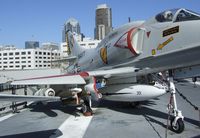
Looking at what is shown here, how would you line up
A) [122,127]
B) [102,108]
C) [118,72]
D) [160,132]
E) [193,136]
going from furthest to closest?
[102,108] < [118,72] < [122,127] < [160,132] < [193,136]

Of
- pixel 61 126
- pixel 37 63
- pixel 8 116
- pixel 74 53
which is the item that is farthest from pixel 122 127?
pixel 37 63

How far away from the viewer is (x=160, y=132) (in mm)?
6949

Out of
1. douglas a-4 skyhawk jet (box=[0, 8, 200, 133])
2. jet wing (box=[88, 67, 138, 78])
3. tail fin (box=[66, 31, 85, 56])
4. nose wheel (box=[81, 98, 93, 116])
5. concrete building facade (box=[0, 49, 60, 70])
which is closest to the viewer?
douglas a-4 skyhawk jet (box=[0, 8, 200, 133])

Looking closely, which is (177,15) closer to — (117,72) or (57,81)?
(117,72)

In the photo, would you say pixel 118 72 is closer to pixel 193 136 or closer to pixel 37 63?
pixel 193 136

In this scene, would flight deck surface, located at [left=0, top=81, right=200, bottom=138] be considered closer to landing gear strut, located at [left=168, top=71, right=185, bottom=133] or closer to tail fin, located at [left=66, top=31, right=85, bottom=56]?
landing gear strut, located at [left=168, top=71, right=185, bottom=133]

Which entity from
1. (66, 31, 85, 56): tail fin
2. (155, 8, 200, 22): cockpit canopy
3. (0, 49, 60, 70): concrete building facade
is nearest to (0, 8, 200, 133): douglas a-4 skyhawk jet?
(155, 8, 200, 22): cockpit canopy

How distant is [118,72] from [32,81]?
127 inches

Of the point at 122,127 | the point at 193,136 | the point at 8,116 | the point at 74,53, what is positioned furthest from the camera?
the point at 74,53

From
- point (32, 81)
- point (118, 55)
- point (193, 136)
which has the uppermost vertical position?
point (118, 55)

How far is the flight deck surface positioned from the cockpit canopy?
10.3ft

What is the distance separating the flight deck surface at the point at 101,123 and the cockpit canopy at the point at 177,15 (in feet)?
10.3

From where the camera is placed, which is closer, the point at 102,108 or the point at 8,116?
the point at 8,116

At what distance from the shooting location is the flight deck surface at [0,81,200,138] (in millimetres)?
7039
